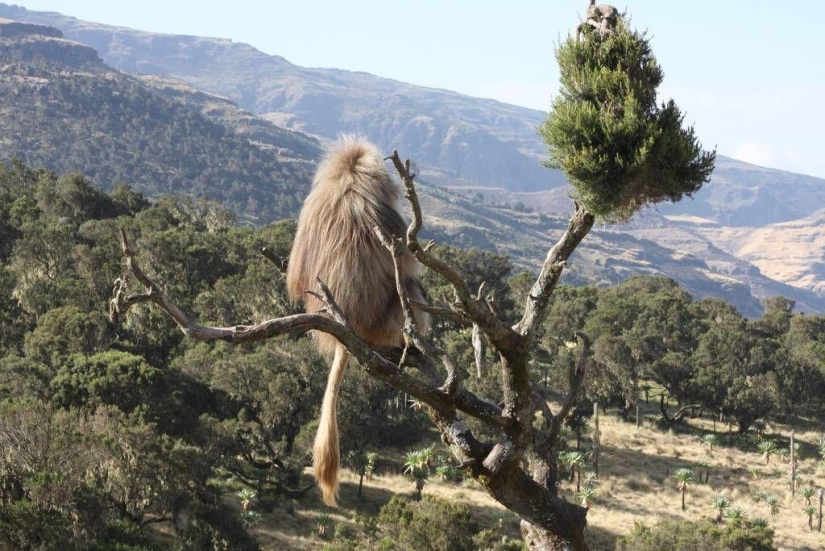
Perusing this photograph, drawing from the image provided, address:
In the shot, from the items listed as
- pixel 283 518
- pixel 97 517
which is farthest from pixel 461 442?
pixel 283 518

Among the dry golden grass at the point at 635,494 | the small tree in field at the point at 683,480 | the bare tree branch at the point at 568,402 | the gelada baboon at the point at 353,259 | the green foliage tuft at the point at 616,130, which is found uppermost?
the green foliage tuft at the point at 616,130

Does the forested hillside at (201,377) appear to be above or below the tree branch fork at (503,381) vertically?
below

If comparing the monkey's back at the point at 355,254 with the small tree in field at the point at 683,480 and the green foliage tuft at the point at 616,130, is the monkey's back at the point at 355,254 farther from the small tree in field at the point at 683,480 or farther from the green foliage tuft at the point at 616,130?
the small tree in field at the point at 683,480

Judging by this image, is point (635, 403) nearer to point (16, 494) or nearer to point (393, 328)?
point (16, 494)

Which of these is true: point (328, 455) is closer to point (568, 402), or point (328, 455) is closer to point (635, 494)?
point (568, 402)

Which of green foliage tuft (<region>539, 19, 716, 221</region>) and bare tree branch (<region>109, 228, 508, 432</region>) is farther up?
green foliage tuft (<region>539, 19, 716, 221</region>)

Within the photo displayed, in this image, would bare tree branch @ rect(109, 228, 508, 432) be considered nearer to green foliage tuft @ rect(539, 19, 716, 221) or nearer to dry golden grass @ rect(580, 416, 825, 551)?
green foliage tuft @ rect(539, 19, 716, 221)

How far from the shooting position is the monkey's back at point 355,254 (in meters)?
5.56

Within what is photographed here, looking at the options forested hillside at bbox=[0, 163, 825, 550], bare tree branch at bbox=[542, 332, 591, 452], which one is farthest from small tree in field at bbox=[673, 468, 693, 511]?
bare tree branch at bbox=[542, 332, 591, 452]

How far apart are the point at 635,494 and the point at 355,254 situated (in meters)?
34.9

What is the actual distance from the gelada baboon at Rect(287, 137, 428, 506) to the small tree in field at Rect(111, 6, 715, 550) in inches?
29.2

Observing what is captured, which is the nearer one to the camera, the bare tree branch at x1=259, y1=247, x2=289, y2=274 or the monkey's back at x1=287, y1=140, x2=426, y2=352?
the bare tree branch at x1=259, y1=247, x2=289, y2=274

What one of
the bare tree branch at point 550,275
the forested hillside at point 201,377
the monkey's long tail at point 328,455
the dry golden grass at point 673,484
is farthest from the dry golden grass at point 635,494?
the bare tree branch at point 550,275

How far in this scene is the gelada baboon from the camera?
5539 mm
